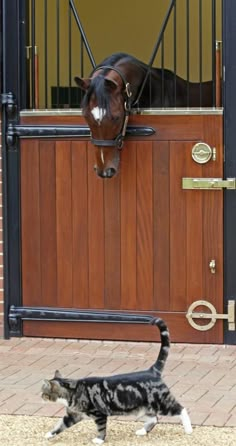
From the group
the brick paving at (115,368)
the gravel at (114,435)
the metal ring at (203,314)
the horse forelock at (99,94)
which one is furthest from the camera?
the metal ring at (203,314)

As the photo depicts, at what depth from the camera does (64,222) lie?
23.6 feet

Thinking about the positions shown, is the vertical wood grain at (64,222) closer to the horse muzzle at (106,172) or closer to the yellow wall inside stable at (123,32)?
the horse muzzle at (106,172)

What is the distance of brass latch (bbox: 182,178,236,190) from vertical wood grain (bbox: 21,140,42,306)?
1139mm

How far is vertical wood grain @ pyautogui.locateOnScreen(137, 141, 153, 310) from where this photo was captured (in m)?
6.96

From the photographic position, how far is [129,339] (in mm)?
7129

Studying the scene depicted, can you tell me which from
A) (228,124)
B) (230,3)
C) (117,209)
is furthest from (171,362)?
(230,3)

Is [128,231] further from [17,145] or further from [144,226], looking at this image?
[17,145]

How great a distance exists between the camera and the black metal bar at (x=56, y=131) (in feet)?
22.7

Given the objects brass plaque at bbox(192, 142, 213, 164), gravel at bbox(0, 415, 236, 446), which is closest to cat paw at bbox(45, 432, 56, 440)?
gravel at bbox(0, 415, 236, 446)

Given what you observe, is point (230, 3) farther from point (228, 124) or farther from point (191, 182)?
point (191, 182)

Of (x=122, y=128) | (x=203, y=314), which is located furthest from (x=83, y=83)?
(x=203, y=314)

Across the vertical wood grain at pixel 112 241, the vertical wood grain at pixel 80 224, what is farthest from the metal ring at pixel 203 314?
the vertical wood grain at pixel 80 224

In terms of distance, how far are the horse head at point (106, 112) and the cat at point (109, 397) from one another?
7.03 feet

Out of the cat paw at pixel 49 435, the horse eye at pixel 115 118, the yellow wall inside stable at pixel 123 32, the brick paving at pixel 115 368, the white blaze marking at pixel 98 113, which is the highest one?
the yellow wall inside stable at pixel 123 32
